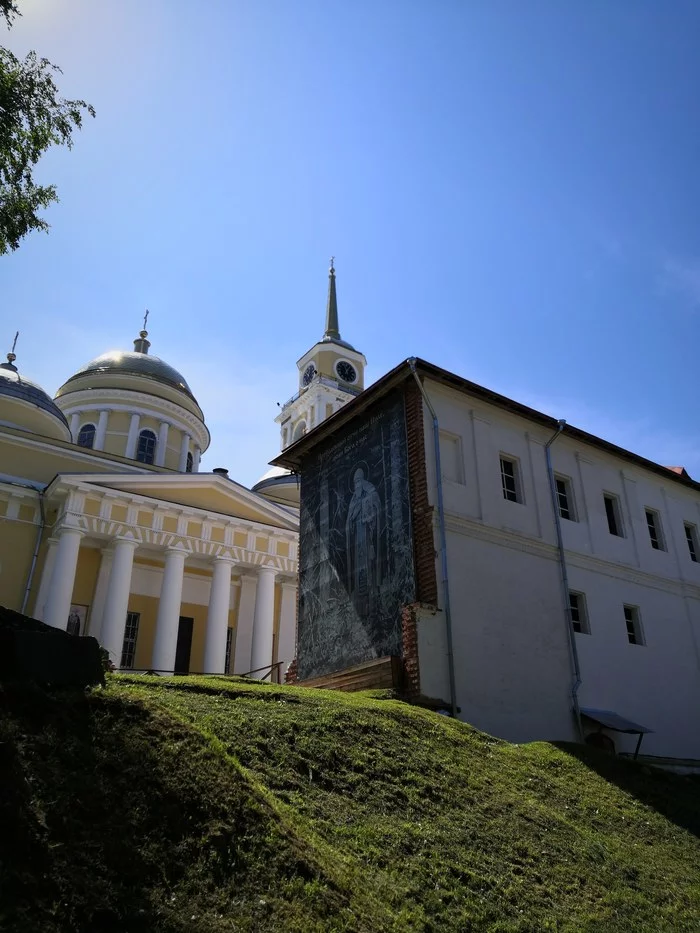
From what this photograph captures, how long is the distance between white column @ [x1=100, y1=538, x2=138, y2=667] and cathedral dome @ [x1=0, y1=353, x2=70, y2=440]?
384 inches

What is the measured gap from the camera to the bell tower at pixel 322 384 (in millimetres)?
47125

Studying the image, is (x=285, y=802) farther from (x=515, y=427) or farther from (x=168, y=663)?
(x=168, y=663)

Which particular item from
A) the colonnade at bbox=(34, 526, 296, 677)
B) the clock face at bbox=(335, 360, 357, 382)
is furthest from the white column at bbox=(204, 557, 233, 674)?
the clock face at bbox=(335, 360, 357, 382)

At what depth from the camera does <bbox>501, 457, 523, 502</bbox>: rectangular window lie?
18.4 meters

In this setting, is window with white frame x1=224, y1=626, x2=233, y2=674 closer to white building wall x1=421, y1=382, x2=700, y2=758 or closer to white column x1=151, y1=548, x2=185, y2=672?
white column x1=151, y1=548, x2=185, y2=672

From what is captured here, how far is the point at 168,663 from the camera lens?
26.0m

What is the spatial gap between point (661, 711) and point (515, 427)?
7.63m

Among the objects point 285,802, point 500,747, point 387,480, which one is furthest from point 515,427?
point 285,802

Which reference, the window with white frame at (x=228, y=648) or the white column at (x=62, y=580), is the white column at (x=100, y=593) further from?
the window with white frame at (x=228, y=648)

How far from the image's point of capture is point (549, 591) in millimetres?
17484

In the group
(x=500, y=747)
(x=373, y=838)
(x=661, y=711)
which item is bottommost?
(x=373, y=838)

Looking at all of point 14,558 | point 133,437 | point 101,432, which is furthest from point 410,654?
point 101,432

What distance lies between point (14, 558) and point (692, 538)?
22471mm

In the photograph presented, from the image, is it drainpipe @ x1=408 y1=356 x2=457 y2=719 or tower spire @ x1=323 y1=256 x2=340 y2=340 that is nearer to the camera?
drainpipe @ x1=408 y1=356 x2=457 y2=719
